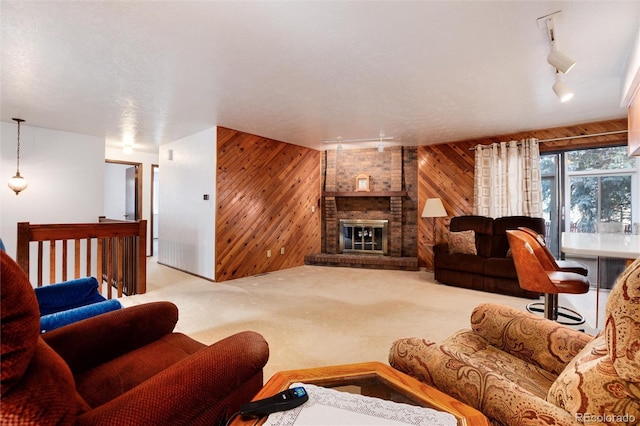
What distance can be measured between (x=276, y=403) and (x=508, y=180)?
5.26 meters

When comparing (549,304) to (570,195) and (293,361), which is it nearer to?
(293,361)

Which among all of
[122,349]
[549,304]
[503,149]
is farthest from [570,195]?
[122,349]

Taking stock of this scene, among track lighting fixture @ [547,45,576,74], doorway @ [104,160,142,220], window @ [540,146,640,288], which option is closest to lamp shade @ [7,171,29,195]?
doorway @ [104,160,142,220]

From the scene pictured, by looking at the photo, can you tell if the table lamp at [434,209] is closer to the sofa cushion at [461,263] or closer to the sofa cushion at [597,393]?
the sofa cushion at [461,263]

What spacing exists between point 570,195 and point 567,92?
10.1 feet

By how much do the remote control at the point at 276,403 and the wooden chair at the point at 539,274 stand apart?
2.34 m

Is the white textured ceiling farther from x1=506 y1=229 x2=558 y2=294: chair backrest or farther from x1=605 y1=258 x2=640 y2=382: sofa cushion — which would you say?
x1=605 y1=258 x2=640 y2=382: sofa cushion

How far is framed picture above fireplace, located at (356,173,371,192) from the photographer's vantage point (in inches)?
243

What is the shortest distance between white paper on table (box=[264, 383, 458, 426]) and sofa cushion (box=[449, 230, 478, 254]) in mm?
4140

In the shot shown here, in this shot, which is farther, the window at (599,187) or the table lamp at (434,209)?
the table lamp at (434,209)

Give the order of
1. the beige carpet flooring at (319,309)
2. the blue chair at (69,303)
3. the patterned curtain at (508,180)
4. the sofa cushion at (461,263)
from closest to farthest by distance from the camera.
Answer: the blue chair at (69,303) → the beige carpet flooring at (319,309) → the sofa cushion at (461,263) → the patterned curtain at (508,180)

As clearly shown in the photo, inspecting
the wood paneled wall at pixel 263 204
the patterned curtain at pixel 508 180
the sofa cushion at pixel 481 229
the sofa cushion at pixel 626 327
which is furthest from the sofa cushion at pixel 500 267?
the sofa cushion at pixel 626 327

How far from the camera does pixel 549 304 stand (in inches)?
102

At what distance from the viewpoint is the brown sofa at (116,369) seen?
2.00 ft
